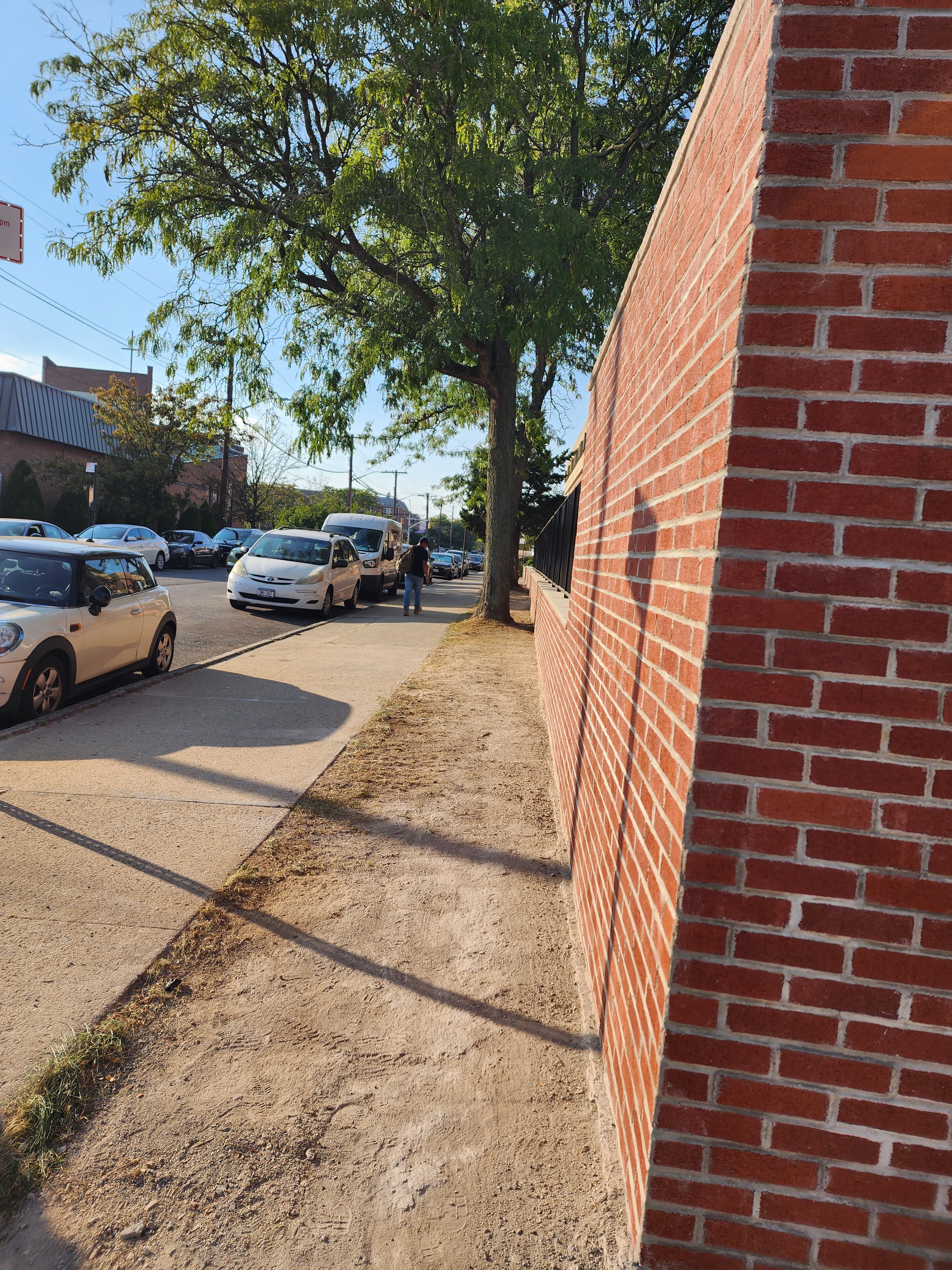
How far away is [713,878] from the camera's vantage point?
2.01 m

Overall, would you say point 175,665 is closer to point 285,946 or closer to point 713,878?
point 285,946

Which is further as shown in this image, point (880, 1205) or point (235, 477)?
point (235, 477)

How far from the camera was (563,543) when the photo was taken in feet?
32.0

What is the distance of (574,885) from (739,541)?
285 centimetres

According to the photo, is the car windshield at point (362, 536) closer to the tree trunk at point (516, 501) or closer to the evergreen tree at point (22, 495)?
the tree trunk at point (516, 501)

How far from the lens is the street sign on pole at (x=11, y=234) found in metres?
5.40

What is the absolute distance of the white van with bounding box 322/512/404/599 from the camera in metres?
23.8

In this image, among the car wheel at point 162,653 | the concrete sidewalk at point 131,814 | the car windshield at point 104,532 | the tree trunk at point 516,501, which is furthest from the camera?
the car windshield at point 104,532

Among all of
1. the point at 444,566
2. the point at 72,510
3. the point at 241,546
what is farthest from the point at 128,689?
the point at 444,566

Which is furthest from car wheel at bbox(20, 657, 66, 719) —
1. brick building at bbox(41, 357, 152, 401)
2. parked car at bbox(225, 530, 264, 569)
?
brick building at bbox(41, 357, 152, 401)

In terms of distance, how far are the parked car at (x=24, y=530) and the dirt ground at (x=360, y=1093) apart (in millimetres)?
6088

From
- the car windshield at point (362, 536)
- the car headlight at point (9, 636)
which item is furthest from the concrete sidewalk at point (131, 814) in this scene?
the car windshield at point (362, 536)

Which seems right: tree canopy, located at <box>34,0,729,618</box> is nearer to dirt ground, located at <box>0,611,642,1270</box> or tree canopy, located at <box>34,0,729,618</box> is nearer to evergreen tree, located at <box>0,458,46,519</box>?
dirt ground, located at <box>0,611,642,1270</box>

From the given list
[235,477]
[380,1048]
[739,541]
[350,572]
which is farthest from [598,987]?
[235,477]
